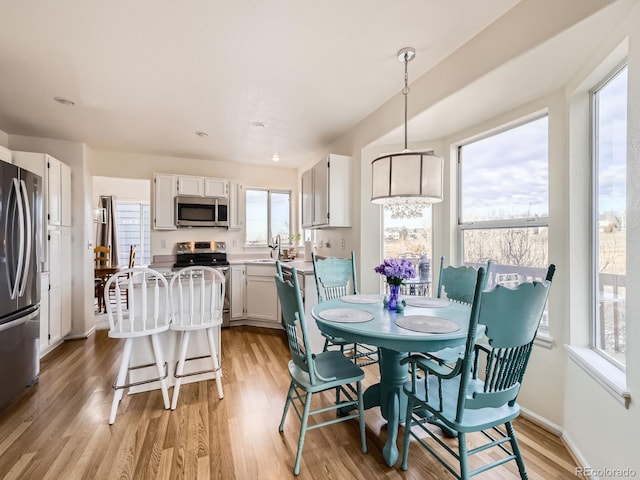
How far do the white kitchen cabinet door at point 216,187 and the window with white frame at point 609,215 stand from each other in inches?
164

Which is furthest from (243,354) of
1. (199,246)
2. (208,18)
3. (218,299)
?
(208,18)

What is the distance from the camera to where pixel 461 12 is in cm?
163

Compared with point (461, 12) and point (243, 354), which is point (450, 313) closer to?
point (461, 12)

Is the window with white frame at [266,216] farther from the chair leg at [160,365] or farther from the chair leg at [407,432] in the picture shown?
the chair leg at [407,432]

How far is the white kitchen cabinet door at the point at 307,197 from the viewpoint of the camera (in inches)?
151

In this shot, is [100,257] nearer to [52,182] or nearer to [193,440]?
[52,182]

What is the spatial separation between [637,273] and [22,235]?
12.4ft

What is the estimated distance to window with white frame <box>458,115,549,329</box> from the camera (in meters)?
2.14

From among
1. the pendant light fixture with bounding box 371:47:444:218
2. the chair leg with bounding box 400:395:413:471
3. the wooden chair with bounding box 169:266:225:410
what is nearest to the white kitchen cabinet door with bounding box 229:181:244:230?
the wooden chair with bounding box 169:266:225:410

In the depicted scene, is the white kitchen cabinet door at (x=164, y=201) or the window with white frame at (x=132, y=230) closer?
the white kitchen cabinet door at (x=164, y=201)

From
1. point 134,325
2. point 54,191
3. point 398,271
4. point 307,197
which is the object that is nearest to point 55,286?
point 54,191

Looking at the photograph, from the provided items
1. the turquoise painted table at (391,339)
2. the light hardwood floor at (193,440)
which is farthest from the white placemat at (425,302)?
the light hardwood floor at (193,440)

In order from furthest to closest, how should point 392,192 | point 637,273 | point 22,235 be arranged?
point 22,235 < point 392,192 < point 637,273

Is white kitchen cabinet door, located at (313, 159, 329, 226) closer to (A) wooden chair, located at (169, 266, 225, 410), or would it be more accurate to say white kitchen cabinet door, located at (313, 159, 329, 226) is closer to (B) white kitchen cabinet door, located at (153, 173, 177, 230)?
(A) wooden chair, located at (169, 266, 225, 410)
